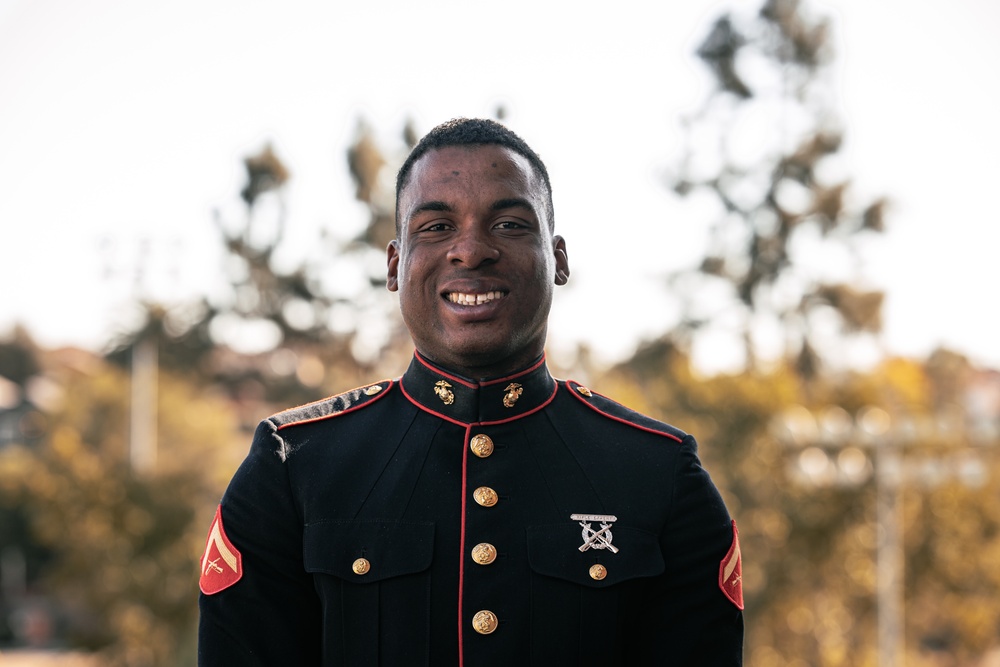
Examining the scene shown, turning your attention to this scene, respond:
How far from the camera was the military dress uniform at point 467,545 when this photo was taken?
87.6 inches

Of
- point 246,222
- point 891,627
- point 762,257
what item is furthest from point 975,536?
point 246,222

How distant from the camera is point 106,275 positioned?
2416 cm

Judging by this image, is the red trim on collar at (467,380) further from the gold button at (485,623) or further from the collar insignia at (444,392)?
the gold button at (485,623)

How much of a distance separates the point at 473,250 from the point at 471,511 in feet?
1.76

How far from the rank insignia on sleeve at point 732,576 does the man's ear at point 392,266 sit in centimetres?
91

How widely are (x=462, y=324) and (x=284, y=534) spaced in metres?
0.56

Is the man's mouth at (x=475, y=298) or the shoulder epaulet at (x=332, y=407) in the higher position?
the man's mouth at (x=475, y=298)

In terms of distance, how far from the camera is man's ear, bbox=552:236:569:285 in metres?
2.57

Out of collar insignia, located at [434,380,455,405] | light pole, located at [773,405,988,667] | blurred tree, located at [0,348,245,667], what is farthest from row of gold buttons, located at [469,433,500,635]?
blurred tree, located at [0,348,245,667]

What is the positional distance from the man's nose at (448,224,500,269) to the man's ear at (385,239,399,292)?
0.26 m

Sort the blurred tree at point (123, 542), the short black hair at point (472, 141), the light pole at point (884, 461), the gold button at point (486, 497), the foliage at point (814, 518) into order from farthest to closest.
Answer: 1. the blurred tree at point (123, 542)
2. the foliage at point (814, 518)
3. the light pole at point (884, 461)
4. the short black hair at point (472, 141)
5. the gold button at point (486, 497)

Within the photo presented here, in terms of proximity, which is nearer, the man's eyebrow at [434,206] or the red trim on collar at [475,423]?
the man's eyebrow at [434,206]

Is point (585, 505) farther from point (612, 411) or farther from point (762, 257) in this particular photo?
point (762, 257)

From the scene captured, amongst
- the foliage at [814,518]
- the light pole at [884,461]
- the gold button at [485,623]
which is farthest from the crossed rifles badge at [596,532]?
the foliage at [814,518]
